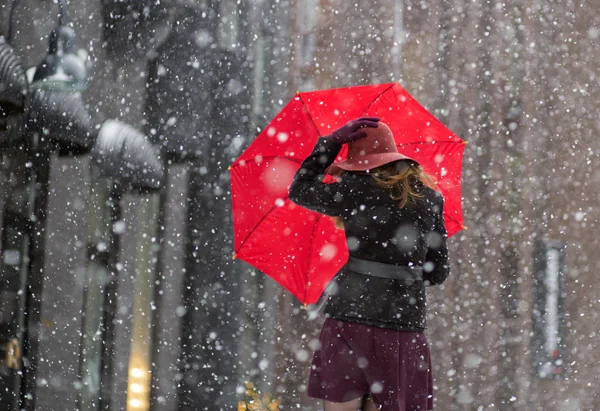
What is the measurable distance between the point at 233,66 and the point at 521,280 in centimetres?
369

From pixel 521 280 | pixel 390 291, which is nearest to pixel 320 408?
pixel 521 280

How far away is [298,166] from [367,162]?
47cm

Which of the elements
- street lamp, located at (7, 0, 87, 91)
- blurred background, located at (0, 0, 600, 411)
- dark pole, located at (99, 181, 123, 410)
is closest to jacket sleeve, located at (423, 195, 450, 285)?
blurred background, located at (0, 0, 600, 411)

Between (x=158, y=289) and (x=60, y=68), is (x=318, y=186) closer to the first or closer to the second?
(x=60, y=68)

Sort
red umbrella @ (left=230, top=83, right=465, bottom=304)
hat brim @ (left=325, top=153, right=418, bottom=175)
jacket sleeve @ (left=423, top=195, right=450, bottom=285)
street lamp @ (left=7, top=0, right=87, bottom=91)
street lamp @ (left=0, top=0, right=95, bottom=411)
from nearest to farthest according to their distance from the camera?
hat brim @ (left=325, top=153, right=418, bottom=175)
jacket sleeve @ (left=423, top=195, right=450, bottom=285)
red umbrella @ (left=230, top=83, right=465, bottom=304)
street lamp @ (left=7, top=0, right=87, bottom=91)
street lamp @ (left=0, top=0, right=95, bottom=411)

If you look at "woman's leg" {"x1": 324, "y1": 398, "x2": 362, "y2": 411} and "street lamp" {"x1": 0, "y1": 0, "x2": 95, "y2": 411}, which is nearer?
"woman's leg" {"x1": 324, "y1": 398, "x2": 362, "y2": 411}

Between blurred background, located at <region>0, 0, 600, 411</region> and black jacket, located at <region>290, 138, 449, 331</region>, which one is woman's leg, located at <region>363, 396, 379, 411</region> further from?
blurred background, located at <region>0, 0, 600, 411</region>

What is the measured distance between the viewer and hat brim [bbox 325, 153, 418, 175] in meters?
2.66

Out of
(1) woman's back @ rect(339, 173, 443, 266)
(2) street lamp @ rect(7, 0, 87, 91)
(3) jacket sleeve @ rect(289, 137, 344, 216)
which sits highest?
(2) street lamp @ rect(7, 0, 87, 91)

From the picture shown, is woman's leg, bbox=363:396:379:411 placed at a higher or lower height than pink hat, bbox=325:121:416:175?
lower

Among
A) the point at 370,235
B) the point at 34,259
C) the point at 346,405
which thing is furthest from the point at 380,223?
the point at 34,259

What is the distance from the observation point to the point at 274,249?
3215mm

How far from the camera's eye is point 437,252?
2.91m

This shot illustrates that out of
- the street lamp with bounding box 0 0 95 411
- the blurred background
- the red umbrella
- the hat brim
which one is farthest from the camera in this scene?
the blurred background
